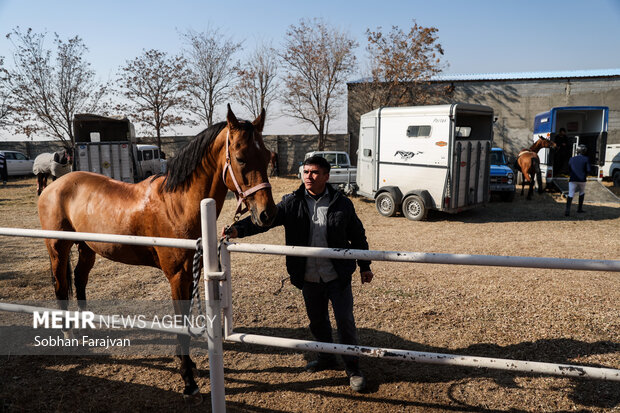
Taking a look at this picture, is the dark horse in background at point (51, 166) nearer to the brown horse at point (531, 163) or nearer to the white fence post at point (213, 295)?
the white fence post at point (213, 295)

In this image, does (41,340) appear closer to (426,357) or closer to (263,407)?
(263,407)

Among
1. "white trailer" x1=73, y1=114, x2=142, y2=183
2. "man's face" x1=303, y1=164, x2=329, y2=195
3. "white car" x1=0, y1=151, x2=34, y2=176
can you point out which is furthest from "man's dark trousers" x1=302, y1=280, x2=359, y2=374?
"white car" x1=0, y1=151, x2=34, y2=176

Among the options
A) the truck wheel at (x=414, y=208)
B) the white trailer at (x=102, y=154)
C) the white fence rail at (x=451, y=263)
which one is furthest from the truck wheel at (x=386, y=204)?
the white trailer at (x=102, y=154)

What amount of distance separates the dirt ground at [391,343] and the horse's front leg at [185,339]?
4.4 inches

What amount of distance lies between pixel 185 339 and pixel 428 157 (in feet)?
29.7

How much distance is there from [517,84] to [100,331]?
26.1 m

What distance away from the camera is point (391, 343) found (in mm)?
4035

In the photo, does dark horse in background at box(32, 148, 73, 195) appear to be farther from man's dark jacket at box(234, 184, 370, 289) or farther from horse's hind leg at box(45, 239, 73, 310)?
man's dark jacket at box(234, 184, 370, 289)

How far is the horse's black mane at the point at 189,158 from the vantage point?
3.18 m

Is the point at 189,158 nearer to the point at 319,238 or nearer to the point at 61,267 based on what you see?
the point at 319,238

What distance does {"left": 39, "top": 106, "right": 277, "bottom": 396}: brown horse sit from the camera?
9.46ft

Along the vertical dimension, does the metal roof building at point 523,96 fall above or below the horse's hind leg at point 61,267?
above

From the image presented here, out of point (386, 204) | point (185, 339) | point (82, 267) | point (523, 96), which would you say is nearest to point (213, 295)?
point (185, 339)

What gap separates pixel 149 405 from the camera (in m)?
3.05
